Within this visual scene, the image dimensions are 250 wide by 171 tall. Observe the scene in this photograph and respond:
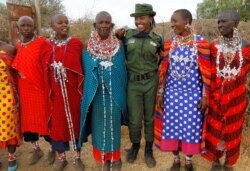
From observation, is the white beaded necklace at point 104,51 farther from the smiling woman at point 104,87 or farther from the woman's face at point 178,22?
the woman's face at point 178,22

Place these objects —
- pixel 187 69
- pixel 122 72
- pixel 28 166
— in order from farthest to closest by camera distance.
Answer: pixel 28 166 < pixel 122 72 < pixel 187 69

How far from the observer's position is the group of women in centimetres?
400

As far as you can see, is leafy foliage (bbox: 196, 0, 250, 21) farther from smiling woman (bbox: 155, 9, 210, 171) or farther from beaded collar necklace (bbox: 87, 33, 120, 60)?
beaded collar necklace (bbox: 87, 33, 120, 60)

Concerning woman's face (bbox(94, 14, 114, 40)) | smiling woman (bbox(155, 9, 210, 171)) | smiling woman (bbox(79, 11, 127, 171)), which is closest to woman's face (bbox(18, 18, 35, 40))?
smiling woman (bbox(79, 11, 127, 171))

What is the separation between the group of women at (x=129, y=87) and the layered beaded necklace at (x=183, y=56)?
12mm

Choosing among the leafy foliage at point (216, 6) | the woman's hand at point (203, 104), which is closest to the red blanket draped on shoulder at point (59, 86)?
the woman's hand at point (203, 104)

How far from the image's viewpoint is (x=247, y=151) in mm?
5008

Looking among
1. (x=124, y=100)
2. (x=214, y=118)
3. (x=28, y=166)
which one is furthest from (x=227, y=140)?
(x=28, y=166)

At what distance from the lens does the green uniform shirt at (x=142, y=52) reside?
4.31m

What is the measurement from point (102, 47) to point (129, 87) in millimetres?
646

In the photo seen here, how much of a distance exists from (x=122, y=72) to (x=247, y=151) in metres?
2.26

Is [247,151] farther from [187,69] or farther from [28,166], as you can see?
[28,166]

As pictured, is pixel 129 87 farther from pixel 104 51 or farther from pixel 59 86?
pixel 59 86

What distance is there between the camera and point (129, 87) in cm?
442
